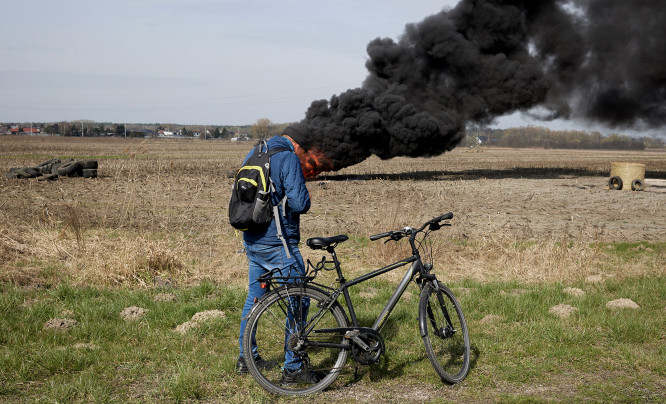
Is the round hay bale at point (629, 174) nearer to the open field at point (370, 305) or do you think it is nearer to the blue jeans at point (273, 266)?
the open field at point (370, 305)

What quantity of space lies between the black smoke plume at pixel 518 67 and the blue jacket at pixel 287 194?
73.6 feet

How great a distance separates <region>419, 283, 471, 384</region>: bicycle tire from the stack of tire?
2091 centimetres

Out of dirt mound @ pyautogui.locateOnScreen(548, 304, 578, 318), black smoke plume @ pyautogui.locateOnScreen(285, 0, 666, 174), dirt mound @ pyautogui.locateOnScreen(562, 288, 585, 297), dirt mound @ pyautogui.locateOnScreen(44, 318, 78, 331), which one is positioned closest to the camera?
dirt mound @ pyautogui.locateOnScreen(44, 318, 78, 331)

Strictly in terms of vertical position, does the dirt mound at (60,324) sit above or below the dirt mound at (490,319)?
above

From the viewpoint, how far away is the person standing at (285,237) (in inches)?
187

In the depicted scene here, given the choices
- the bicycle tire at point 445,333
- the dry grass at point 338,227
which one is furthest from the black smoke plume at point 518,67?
the bicycle tire at point 445,333

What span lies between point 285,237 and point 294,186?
47 centimetres

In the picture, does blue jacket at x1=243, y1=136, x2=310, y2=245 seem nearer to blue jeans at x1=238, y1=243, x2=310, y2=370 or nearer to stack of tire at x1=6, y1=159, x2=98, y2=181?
blue jeans at x1=238, y1=243, x2=310, y2=370

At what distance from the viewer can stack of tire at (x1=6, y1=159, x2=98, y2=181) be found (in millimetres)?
23017

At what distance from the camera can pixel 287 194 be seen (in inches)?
187

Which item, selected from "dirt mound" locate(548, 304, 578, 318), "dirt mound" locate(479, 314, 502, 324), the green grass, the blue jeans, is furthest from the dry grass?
the blue jeans

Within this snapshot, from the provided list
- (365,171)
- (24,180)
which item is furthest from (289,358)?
(365,171)

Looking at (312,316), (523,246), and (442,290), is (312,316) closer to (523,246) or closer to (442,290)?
(442,290)

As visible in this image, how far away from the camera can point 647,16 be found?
29.5 m
